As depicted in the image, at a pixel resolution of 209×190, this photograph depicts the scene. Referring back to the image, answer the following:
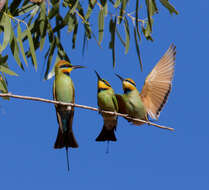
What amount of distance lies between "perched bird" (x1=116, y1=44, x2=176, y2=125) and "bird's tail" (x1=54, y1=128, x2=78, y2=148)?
42 cm

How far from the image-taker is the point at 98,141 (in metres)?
3.10

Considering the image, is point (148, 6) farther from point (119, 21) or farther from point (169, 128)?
point (169, 128)

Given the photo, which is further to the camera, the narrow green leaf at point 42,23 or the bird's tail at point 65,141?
the narrow green leaf at point 42,23

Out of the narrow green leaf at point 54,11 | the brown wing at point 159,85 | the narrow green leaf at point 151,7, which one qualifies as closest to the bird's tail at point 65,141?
the brown wing at point 159,85

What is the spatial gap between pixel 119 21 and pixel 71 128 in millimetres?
969

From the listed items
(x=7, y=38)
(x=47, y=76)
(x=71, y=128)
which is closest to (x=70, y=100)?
(x=71, y=128)

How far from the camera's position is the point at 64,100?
2953mm

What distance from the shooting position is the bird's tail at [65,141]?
2.89 meters

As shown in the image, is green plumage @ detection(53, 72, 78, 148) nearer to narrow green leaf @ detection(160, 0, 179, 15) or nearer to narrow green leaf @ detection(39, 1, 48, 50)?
narrow green leaf @ detection(39, 1, 48, 50)

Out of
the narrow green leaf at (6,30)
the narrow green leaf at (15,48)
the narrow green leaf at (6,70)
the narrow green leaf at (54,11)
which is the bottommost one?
the narrow green leaf at (6,70)

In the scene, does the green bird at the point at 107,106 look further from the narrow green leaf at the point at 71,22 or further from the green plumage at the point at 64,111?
the narrow green leaf at the point at 71,22

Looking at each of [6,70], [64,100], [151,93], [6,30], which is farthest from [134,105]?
[6,30]

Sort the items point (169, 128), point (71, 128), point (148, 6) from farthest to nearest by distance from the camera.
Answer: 1. point (148, 6)
2. point (71, 128)
3. point (169, 128)

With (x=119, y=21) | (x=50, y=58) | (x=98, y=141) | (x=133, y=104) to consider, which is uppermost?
(x=119, y=21)
